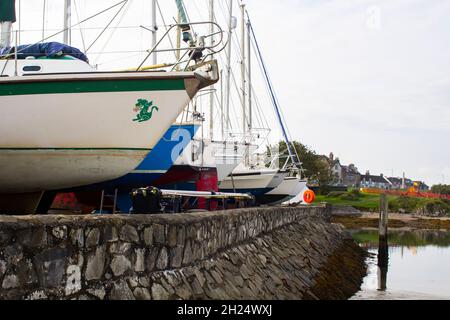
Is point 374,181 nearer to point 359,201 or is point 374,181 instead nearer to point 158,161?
point 359,201

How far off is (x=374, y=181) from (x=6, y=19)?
454 feet

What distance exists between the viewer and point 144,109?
37.0ft

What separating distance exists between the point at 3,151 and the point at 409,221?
56502mm

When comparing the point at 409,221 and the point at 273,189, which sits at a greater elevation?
the point at 273,189

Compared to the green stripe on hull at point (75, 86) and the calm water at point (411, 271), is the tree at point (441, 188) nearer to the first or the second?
the calm water at point (411, 271)

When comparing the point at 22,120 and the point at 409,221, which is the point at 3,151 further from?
the point at 409,221

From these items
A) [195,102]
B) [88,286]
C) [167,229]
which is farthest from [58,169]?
[195,102]

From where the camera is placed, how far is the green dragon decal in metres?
11.2

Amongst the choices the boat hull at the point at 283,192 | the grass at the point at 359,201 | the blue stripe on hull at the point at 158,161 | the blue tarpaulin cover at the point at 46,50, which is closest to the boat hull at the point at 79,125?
the blue stripe on hull at the point at 158,161

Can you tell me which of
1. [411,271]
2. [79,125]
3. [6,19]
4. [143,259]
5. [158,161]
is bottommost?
[411,271]

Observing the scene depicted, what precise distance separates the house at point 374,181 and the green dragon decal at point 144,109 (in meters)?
129

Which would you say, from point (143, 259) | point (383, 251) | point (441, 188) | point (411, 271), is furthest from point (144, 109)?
point (441, 188)

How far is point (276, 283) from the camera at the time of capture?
1096 cm

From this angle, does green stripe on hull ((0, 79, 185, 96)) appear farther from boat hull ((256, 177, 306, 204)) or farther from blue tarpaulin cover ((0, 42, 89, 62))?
boat hull ((256, 177, 306, 204))
